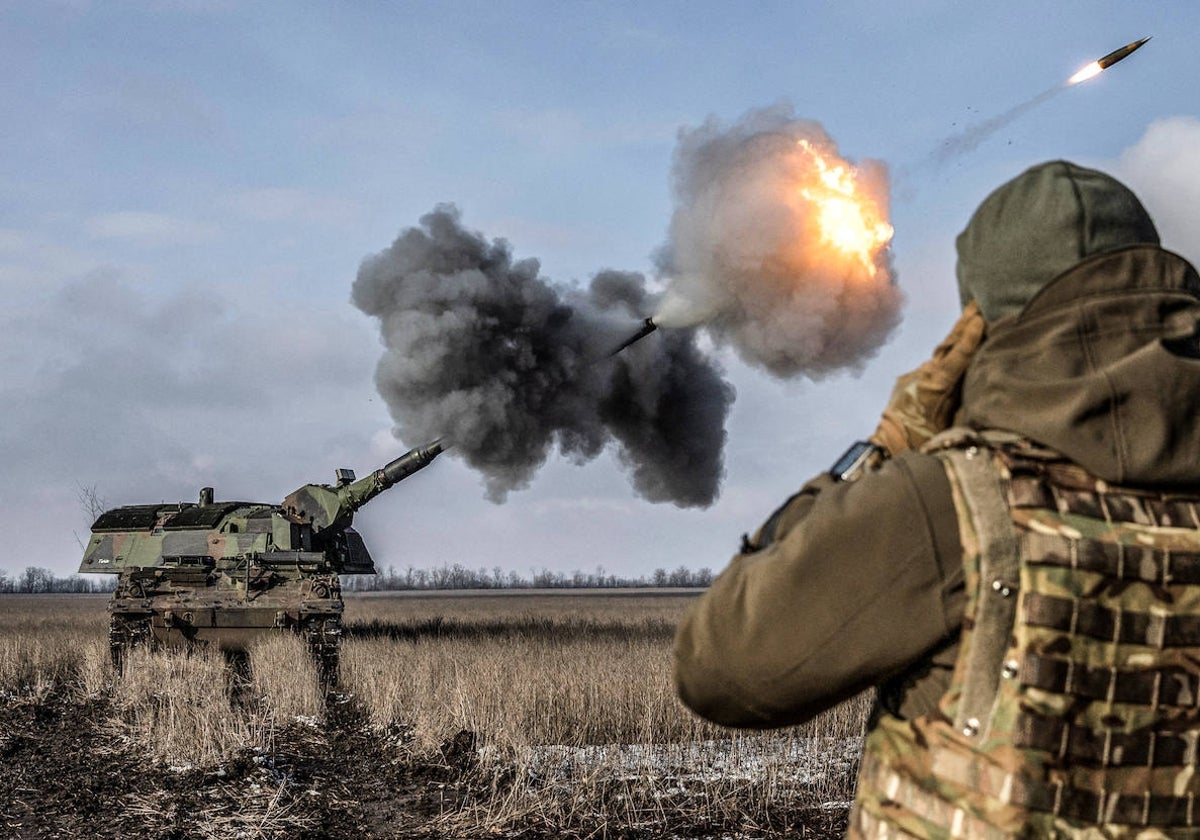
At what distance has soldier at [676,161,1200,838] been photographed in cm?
167

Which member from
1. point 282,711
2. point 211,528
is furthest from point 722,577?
point 211,528

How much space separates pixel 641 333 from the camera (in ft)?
58.1

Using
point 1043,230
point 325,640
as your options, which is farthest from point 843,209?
point 1043,230

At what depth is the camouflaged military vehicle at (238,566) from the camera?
15797 millimetres

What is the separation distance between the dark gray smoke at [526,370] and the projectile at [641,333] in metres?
0.43

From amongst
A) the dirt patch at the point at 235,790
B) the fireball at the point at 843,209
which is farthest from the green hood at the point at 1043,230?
the fireball at the point at 843,209

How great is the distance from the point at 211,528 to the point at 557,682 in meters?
7.90

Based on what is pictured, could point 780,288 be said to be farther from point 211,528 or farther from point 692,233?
point 211,528

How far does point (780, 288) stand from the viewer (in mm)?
13906

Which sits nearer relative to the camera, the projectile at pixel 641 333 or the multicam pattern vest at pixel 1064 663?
the multicam pattern vest at pixel 1064 663

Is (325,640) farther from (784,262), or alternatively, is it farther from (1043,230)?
(1043,230)

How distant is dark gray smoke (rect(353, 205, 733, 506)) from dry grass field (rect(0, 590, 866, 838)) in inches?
243

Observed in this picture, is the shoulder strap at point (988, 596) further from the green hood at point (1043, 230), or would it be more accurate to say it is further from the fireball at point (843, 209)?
the fireball at point (843, 209)

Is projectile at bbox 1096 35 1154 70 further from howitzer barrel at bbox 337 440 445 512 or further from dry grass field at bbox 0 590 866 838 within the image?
howitzer barrel at bbox 337 440 445 512
